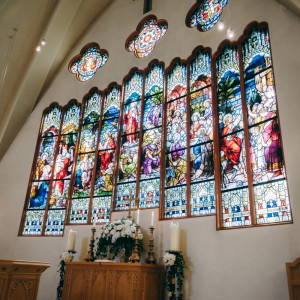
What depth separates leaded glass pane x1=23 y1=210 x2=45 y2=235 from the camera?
7.56 metres

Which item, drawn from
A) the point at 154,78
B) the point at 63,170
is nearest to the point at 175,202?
the point at 154,78

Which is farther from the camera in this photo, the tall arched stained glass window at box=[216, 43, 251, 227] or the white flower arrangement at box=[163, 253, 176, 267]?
the tall arched stained glass window at box=[216, 43, 251, 227]

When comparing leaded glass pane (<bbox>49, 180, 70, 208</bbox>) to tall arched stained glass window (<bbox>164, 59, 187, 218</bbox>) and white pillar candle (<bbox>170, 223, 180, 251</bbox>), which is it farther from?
white pillar candle (<bbox>170, 223, 180, 251</bbox>)

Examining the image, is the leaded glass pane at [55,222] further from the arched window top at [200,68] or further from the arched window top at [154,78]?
the arched window top at [200,68]

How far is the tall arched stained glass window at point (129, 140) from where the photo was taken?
263 inches

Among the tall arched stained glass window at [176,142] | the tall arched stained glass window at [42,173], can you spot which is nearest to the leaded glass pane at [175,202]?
the tall arched stained glass window at [176,142]

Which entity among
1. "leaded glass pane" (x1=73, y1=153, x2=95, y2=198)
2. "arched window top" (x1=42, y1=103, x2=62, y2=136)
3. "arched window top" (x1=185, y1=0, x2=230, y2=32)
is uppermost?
"arched window top" (x1=185, y1=0, x2=230, y2=32)

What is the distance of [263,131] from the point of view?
16.9 ft

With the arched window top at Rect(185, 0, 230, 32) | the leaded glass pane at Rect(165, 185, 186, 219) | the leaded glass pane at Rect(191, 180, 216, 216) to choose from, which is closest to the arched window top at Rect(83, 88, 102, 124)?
the arched window top at Rect(185, 0, 230, 32)

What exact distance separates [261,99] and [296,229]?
221 centimetres

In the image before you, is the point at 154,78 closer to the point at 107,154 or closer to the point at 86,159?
the point at 107,154

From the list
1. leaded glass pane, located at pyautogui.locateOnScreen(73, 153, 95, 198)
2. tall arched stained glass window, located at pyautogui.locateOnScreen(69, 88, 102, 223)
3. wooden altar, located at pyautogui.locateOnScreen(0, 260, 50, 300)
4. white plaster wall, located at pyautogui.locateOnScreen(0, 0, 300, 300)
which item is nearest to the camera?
wooden altar, located at pyautogui.locateOnScreen(0, 260, 50, 300)

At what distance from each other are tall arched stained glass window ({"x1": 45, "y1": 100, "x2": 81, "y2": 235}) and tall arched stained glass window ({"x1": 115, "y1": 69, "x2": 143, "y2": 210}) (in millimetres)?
1463

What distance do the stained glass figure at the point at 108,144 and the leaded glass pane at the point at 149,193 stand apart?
0.87 metres
